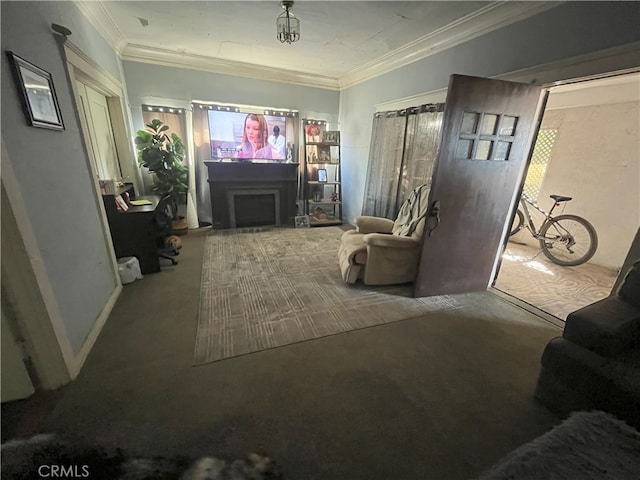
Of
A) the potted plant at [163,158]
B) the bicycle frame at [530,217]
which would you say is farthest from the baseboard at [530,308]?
the potted plant at [163,158]

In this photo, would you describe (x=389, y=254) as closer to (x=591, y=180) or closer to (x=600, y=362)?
(x=600, y=362)

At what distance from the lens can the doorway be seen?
294 cm

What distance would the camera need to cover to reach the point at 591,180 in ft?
11.5

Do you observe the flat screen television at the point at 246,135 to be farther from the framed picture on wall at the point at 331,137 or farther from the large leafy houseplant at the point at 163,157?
the framed picture on wall at the point at 331,137

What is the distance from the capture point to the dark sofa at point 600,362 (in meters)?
1.18

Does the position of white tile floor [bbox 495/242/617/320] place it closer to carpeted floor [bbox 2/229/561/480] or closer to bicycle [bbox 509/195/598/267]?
bicycle [bbox 509/195/598/267]

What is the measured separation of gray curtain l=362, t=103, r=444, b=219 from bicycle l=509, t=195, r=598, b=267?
135 cm

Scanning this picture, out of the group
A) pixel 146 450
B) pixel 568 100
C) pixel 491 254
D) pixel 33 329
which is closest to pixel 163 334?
pixel 33 329

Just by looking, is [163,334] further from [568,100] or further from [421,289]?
[568,100]

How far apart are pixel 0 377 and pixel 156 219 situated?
5.63 feet

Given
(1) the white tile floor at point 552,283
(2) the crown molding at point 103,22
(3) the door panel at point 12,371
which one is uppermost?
(2) the crown molding at point 103,22

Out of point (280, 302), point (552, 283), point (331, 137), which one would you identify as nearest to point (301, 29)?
point (331, 137)

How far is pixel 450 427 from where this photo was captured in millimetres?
1329

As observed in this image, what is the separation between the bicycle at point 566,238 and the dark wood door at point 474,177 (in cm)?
114
